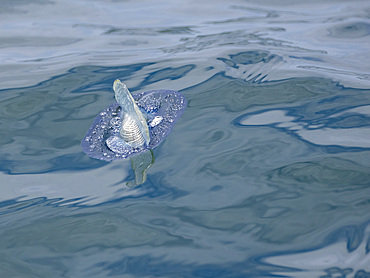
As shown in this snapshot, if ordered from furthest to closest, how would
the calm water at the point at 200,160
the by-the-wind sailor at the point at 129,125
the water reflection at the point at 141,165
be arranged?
the by-the-wind sailor at the point at 129,125 → the water reflection at the point at 141,165 → the calm water at the point at 200,160

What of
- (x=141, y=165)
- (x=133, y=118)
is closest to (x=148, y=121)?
(x=133, y=118)

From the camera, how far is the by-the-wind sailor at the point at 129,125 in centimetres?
270

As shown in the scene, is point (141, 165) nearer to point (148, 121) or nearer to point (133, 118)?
point (133, 118)

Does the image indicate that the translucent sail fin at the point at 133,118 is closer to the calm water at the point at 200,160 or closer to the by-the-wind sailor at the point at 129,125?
the by-the-wind sailor at the point at 129,125

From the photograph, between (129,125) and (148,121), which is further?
(148,121)

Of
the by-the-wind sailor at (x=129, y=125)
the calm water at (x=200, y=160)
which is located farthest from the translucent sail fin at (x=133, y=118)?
the calm water at (x=200, y=160)

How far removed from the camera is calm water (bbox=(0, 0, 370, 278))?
208 centimetres

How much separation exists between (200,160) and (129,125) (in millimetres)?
477

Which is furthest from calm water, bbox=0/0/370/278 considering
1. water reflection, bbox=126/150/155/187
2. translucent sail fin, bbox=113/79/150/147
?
translucent sail fin, bbox=113/79/150/147

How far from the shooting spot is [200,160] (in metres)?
2.71

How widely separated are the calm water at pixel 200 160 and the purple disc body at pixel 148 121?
0.07 meters

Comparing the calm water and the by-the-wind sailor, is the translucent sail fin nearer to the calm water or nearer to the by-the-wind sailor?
the by-the-wind sailor

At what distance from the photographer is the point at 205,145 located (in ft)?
9.32

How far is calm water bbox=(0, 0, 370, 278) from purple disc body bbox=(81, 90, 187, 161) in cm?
7
